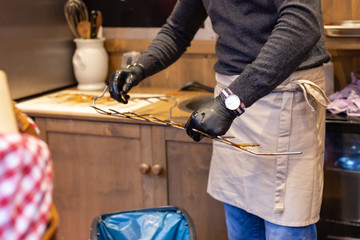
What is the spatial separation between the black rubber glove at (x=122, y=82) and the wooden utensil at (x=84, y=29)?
865 mm

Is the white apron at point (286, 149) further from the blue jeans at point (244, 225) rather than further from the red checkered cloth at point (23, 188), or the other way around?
the red checkered cloth at point (23, 188)

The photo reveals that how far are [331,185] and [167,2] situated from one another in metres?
1.13

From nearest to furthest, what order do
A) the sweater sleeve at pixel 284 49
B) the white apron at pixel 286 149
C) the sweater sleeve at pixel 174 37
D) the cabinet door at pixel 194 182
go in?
the sweater sleeve at pixel 284 49 < the white apron at pixel 286 149 < the sweater sleeve at pixel 174 37 < the cabinet door at pixel 194 182

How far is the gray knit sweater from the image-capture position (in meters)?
1.16

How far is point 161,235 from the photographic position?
4.76 ft

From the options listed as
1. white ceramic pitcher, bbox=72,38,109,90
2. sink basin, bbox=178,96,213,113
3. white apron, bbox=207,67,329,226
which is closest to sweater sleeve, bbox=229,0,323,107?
white apron, bbox=207,67,329,226

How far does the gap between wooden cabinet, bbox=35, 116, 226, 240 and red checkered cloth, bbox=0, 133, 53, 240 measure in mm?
1163

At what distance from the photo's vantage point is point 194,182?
186 centimetres

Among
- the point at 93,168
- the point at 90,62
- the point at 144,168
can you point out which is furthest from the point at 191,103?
the point at 90,62

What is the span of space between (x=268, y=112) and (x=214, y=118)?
9.6 inches

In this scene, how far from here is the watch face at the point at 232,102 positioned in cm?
118

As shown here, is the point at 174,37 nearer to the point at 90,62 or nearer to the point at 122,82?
the point at 122,82

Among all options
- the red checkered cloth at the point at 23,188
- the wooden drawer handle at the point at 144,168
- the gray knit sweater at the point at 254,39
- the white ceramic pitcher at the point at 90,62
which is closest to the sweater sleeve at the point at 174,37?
the gray knit sweater at the point at 254,39

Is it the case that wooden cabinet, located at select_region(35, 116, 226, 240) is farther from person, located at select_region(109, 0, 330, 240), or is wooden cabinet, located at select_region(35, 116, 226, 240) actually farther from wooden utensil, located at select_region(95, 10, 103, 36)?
wooden utensil, located at select_region(95, 10, 103, 36)
